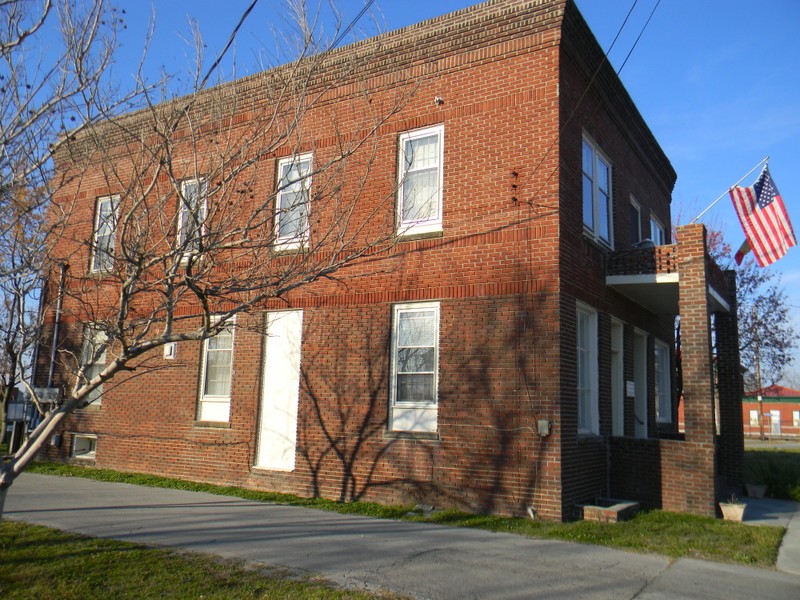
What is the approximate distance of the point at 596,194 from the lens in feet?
42.2

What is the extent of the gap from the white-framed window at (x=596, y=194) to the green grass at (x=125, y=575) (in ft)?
25.8

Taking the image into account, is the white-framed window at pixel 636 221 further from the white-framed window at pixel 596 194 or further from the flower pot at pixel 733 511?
the flower pot at pixel 733 511

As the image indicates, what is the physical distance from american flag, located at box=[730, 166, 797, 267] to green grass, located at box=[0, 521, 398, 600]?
10.4m

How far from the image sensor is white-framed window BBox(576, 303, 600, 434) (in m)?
11.6

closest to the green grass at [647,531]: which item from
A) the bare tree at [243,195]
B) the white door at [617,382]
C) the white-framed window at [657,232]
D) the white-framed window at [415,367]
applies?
the white-framed window at [415,367]

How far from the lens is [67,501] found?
1036cm

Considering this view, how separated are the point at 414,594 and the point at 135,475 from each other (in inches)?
349

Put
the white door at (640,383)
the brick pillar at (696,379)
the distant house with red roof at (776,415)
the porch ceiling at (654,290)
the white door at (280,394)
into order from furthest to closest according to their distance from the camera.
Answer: the distant house with red roof at (776,415)
the white door at (640,383)
the white door at (280,394)
the porch ceiling at (654,290)
the brick pillar at (696,379)

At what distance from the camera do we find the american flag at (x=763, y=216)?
12984mm

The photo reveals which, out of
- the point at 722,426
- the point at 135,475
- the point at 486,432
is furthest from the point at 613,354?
the point at 135,475

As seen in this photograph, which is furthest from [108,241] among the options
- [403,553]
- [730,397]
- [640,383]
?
[730,397]

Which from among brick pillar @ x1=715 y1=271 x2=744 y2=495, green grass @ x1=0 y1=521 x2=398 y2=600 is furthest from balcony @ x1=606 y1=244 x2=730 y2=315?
green grass @ x1=0 y1=521 x2=398 y2=600

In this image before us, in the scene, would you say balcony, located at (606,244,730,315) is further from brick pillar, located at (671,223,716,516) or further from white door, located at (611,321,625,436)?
white door, located at (611,321,625,436)

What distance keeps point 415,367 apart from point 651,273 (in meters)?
4.54
